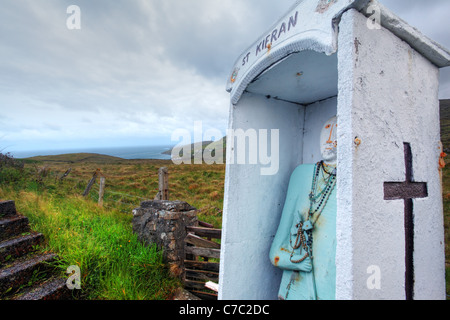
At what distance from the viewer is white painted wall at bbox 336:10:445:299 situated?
113 centimetres

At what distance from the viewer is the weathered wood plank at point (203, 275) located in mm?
3689

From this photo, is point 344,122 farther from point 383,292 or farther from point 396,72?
point 383,292

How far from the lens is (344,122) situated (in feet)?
3.89

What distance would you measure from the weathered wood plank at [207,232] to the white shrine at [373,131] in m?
1.46

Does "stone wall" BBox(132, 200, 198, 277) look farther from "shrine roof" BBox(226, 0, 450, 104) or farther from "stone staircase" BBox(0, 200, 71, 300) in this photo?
"shrine roof" BBox(226, 0, 450, 104)

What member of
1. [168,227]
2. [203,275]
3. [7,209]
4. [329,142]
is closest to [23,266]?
[7,209]

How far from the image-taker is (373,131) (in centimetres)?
122

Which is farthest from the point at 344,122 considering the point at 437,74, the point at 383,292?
the point at 437,74

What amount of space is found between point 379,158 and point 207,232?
304 cm

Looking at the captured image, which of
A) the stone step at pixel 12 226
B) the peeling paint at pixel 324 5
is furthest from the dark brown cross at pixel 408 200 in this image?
the stone step at pixel 12 226

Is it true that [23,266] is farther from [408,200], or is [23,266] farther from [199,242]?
[408,200]

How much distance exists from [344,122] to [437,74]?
1174 mm
